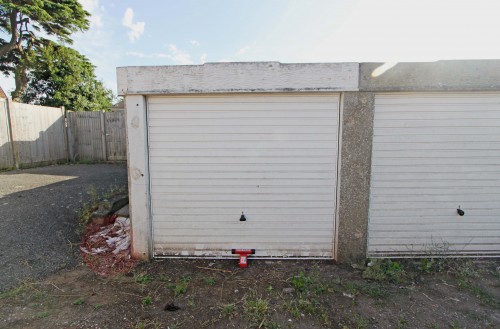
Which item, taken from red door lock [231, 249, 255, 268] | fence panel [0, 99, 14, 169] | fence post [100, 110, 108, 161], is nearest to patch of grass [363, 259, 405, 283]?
red door lock [231, 249, 255, 268]

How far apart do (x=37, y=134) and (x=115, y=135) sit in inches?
99.4

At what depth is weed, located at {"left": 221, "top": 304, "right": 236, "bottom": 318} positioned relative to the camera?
242 centimetres

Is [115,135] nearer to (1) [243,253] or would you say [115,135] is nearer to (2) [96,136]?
(2) [96,136]

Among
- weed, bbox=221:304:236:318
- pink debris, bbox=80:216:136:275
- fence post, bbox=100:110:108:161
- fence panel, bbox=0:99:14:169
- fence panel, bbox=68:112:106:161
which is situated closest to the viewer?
weed, bbox=221:304:236:318

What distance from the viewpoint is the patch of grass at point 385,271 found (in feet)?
9.89

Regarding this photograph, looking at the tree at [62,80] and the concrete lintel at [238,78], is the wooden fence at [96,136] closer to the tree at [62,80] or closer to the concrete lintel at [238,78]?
the tree at [62,80]

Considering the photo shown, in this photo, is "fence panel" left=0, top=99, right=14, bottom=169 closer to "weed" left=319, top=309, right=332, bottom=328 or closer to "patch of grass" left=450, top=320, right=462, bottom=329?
"weed" left=319, top=309, right=332, bottom=328

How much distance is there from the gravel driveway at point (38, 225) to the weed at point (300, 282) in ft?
9.86

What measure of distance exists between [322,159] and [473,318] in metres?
2.27

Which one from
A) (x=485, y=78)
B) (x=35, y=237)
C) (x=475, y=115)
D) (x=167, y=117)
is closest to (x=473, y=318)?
(x=475, y=115)

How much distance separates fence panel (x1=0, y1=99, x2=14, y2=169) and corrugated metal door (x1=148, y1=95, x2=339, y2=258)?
764 centimetres

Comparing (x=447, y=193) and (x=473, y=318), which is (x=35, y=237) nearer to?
(x=473, y=318)

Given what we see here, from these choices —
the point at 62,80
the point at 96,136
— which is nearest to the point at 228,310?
the point at 96,136

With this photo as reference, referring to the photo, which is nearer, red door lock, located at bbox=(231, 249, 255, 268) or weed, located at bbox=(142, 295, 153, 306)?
weed, located at bbox=(142, 295, 153, 306)
